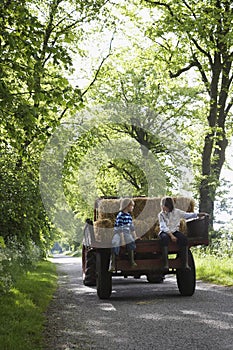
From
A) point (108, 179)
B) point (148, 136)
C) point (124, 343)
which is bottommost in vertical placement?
point (124, 343)

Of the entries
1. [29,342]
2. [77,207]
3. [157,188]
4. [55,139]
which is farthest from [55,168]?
[29,342]

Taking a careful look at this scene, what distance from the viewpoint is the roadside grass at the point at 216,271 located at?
13307 millimetres

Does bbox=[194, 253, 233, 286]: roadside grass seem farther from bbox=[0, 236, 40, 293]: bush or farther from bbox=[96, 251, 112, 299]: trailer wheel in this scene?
bbox=[0, 236, 40, 293]: bush

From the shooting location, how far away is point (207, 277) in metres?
14.3

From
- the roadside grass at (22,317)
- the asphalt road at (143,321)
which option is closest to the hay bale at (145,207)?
the asphalt road at (143,321)

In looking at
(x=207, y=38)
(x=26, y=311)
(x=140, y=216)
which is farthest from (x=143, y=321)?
(x=207, y=38)

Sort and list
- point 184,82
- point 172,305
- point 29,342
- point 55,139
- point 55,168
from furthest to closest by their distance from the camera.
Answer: point 184,82
point 55,139
point 55,168
point 172,305
point 29,342

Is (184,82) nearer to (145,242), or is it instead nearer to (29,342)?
(145,242)

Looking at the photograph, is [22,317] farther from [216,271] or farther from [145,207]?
[216,271]

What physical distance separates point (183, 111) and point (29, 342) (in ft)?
91.4

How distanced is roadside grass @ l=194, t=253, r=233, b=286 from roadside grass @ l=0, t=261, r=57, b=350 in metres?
4.14

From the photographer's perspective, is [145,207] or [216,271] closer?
[145,207]

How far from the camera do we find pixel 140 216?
39.4 feet

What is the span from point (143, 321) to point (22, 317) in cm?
170
